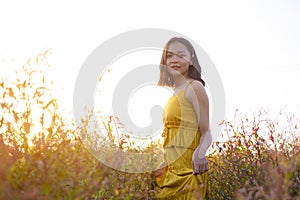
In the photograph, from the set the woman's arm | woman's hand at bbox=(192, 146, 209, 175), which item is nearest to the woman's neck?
the woman's arm

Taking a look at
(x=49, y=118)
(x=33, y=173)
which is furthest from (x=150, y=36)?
(x=33, y=173)

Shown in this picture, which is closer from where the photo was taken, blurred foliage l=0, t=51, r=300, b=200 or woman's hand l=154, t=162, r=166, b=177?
blurred foliage l=0, t=51, r=300, b=200

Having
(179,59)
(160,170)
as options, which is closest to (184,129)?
(160,170)

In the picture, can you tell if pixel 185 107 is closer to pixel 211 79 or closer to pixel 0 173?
pixel 211 79

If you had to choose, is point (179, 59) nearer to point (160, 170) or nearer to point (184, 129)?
point (184, 129)

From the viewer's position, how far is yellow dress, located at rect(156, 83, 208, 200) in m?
3.04

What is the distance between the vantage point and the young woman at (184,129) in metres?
3.00

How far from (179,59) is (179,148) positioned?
786 millimetres

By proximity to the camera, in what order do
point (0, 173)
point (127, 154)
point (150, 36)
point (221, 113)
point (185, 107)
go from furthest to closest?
1. point (150, 36)
2. point (221, 113)
3. point (127, 154)
4. point (185, 107)
5. point (0, 173)

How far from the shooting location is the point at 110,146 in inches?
134

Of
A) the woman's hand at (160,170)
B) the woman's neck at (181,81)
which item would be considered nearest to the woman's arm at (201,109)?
the woman's neck at (181,81)

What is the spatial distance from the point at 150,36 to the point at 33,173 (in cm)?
291

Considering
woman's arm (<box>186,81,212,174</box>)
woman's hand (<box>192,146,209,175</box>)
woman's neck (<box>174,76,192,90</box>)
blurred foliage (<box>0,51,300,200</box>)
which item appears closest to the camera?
blurred foliage (<box>0,51,300,200</box>)

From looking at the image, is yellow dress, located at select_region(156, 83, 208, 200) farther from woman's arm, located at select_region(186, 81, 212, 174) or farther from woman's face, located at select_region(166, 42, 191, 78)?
woman's face, located at select_region(166, 42, 191, 78)
